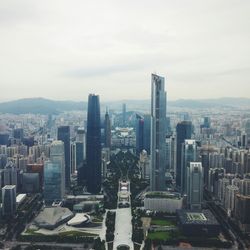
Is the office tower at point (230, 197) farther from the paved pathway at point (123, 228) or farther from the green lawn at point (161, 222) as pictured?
the paved pathway at point (123, 228)

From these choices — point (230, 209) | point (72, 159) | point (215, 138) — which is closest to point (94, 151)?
point (72, 159)

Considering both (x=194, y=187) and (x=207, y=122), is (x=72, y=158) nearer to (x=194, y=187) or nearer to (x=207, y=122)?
(x=194, y=187)

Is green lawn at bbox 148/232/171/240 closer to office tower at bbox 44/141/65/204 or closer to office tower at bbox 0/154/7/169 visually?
office tower at bbox 44/141/65/204

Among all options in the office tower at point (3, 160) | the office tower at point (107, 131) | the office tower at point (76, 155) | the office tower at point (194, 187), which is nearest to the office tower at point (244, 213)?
the office tower at point (194, 187)

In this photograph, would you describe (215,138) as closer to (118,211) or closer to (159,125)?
(159,125)

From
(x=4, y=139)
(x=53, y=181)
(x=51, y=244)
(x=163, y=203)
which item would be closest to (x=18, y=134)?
(x=4, y=139)

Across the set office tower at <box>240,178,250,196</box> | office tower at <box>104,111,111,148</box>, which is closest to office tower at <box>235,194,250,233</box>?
office tower at <box>240,178,250,196</box>
